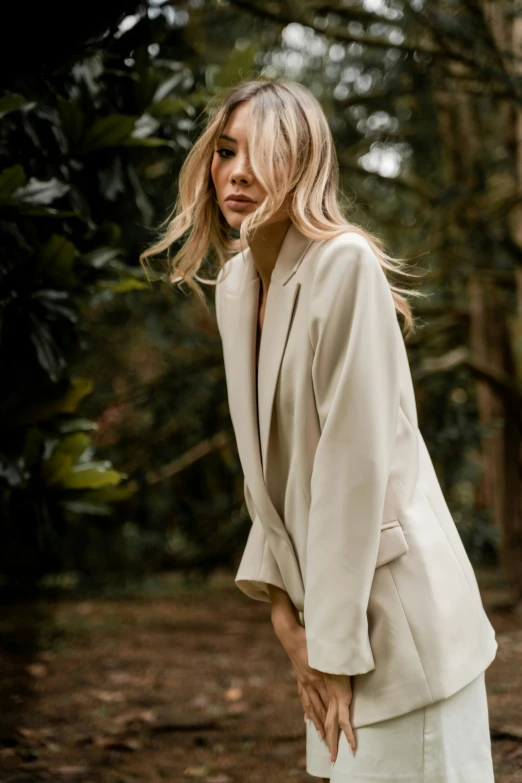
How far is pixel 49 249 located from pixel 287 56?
4300 millimetres

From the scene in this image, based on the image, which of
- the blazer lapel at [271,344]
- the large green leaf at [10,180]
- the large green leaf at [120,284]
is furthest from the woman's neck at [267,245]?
the large green leaf at [120,284]

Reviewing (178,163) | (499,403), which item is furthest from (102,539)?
(178,163)

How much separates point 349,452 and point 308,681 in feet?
1.71

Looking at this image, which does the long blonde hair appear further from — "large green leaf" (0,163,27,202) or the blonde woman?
"large green leaf" (0,163,27,202)

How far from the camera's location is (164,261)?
387 cm

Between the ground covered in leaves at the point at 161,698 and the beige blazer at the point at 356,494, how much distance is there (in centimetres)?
135

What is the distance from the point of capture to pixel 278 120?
1.79 m

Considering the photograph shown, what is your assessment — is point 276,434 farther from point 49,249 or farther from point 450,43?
point 450,43

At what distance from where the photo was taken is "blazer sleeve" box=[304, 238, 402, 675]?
163 cm

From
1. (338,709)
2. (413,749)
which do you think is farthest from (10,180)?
(413,749)

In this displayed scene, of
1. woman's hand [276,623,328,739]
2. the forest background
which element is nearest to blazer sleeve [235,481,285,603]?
woman's hand [276,623,328,739]

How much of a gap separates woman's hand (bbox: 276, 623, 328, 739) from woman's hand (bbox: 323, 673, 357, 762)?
0.04m

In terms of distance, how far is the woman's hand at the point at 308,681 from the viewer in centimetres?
179

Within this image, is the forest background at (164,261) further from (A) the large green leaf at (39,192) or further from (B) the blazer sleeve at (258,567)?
(B) the blazer sleeve at (258,567)
